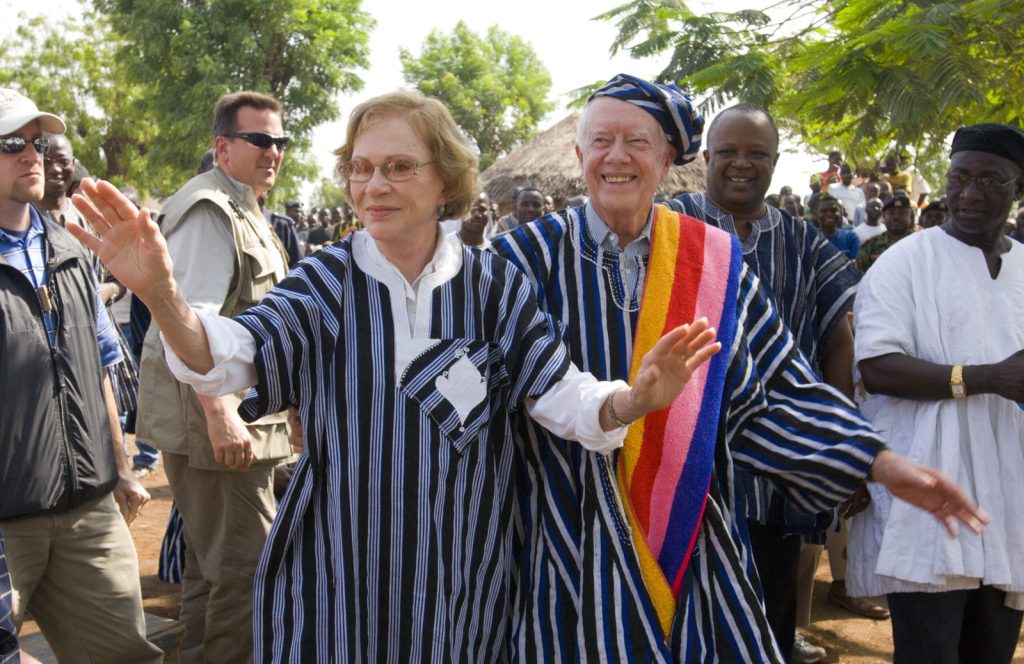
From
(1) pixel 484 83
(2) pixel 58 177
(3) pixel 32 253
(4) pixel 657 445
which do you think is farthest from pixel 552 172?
(1) pixel 484 83

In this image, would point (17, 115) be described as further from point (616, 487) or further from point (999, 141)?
point (999, 141)

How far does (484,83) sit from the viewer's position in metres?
46.0

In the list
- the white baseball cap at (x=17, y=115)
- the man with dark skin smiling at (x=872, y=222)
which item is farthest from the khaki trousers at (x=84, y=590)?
the man with dark skin smiling at (x=872, y=222)

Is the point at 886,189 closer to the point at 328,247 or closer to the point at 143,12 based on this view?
the point at 328,247

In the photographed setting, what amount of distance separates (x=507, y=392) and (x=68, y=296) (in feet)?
5.42

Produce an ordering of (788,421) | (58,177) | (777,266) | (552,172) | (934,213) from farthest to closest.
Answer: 1. (552,172)
2. (934,213)
3. (58,177)
4. (777,266)
5. (788,421)

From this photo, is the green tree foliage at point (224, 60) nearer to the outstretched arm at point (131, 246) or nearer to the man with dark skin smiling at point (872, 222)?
the man with dark skin smiling at point (872, 222)

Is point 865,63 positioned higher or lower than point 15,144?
higher

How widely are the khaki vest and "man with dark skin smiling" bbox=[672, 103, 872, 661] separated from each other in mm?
1752

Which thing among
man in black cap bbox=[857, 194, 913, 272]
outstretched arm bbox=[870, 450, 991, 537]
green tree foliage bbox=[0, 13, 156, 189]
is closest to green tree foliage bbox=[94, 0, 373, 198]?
green tree foliage bbox=[0, 13, 156, 189]

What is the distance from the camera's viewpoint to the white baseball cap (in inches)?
116

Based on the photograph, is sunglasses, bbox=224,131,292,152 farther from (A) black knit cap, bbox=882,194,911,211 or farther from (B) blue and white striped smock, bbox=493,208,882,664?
(A) black knit cap, bbox=882,194,911,211

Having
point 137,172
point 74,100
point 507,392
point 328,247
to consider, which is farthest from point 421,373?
point 74,100

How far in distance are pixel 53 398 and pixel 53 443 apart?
14cm
